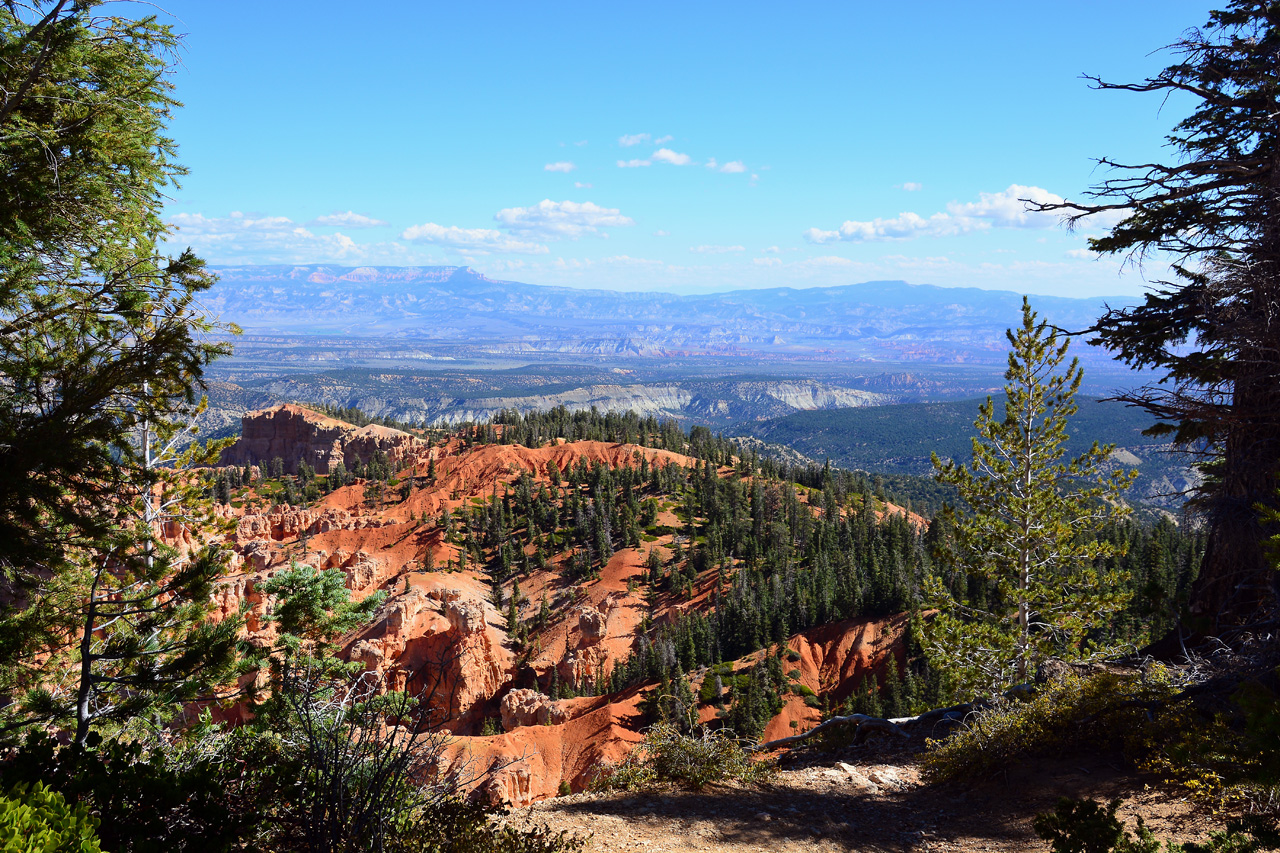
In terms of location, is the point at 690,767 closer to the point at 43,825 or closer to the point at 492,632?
the point at 43,825

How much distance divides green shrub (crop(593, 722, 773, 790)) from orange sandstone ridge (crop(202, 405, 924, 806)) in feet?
8.47

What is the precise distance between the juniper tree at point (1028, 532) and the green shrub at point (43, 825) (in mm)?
13507

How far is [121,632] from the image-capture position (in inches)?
450

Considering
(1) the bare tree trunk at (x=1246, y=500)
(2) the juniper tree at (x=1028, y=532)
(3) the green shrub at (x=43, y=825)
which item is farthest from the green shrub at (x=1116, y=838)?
(3) the green shrub at (x=43, y=825)

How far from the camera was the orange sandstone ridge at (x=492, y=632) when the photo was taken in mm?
32781

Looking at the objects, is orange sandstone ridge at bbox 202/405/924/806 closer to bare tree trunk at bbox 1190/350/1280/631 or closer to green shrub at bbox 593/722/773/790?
green shrub at bbox 593/722/773/790

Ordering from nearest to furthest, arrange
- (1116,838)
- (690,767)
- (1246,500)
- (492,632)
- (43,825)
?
(43,825) < (1116,838) < (1246,500) < (690,767) < (492,632)

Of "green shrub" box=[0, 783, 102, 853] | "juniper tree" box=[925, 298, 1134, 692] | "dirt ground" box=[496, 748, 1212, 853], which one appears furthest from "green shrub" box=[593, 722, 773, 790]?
"green shrub" box=[0, 783, 102, 853]

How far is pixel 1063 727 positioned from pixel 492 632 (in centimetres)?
4369

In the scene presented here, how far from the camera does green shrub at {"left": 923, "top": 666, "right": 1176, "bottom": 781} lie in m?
10.9

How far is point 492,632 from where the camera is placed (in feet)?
165

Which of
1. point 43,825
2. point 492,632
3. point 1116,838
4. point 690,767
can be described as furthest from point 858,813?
point 492,632

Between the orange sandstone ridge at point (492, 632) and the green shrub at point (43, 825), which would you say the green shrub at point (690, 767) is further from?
the green shrub at point (43, 825)

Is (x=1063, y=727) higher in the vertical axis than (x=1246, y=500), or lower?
lower
